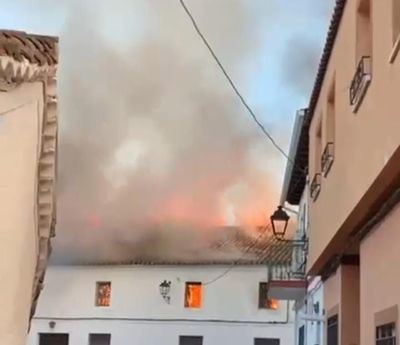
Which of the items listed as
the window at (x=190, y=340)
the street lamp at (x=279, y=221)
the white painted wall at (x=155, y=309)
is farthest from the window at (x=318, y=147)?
the window at (x=190, y=340)

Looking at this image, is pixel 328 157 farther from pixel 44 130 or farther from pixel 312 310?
pixel 312 310

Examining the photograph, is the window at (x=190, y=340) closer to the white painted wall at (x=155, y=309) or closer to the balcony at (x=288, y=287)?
the white painted wall at (x=155, y=309)

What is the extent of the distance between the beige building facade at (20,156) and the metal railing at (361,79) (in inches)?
109

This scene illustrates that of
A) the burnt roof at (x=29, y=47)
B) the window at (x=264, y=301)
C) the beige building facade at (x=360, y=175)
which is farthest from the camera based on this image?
the window at (x=264, y=301)

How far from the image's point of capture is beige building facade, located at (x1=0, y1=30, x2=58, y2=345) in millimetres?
6273

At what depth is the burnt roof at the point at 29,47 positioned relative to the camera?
247 inches

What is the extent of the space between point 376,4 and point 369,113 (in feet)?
3.07

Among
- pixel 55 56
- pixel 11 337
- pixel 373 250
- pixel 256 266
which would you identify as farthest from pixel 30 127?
pixel 256 266

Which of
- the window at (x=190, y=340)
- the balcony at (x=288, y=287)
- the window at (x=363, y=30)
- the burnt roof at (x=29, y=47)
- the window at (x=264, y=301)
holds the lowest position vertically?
the burnt roof at (x=29, y=47)

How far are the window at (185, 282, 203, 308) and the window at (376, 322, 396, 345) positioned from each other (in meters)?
24.2

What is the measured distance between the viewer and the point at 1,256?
6250 millimetres

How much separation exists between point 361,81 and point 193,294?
24803 mm

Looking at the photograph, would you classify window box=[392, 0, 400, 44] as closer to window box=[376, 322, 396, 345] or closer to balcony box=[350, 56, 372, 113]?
balcony box=[350, 56, 372, 113]

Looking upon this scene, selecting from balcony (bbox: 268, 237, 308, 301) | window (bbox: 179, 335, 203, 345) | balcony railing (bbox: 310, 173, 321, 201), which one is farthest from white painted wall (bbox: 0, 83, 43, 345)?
window (bbox: 179, 335, 203, 345)
